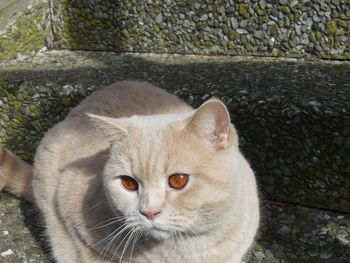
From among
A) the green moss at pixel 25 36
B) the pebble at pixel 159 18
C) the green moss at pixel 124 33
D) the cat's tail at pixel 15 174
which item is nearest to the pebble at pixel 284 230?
the cat's tail at pixel 15 174

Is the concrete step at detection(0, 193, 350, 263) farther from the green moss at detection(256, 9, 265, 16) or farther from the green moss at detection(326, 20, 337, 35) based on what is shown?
the green moss at detection(256, 9, 265, 16)

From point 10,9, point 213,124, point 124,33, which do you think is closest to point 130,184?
point 213,124

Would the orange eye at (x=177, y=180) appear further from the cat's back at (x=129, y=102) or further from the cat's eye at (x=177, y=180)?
the cat's back at (x=129, y=102)

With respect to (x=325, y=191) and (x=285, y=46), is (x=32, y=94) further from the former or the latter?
(x=325, y=191)

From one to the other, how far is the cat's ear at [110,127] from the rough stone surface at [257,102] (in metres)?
0.98

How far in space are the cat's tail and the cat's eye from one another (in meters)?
1.11

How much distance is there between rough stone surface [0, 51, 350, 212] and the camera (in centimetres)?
225

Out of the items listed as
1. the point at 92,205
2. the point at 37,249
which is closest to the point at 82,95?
the point at 37,249

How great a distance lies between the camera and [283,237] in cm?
223

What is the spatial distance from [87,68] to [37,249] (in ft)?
4.33

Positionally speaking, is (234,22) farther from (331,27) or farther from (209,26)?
(331,27)

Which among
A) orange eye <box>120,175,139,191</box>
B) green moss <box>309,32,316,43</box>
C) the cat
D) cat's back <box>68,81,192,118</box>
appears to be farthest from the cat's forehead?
green moss <box>309,32,316,43</box>

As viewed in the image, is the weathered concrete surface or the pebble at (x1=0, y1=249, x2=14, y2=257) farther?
the weathered concrete surface

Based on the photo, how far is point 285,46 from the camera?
9.73 feet
